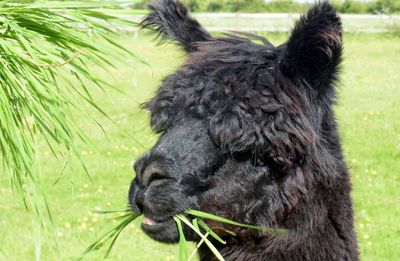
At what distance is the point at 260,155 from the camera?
3.08 metres

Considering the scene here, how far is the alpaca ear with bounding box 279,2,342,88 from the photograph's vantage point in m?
2.97

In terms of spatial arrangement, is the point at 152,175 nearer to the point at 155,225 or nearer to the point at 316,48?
the point at 155,225

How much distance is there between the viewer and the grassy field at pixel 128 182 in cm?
651

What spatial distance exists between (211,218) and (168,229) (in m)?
0.18

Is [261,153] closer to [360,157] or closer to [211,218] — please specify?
[211,218]

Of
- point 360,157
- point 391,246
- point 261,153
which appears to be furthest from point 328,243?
point 360,157

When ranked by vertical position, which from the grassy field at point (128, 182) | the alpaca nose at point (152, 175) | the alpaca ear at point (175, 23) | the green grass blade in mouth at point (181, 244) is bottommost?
the grassy field at point (128, 182)

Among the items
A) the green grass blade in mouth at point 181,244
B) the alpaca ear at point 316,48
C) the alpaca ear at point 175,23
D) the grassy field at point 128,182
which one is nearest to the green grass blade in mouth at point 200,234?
the green grass blade in mouth at point 181,244

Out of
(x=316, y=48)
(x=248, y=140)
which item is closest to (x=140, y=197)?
(x=248, y=140)

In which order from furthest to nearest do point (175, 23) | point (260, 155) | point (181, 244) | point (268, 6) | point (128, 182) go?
1. point (268, 6)
2. point (128, 182)
3. point (175, 23)
4. point (260, 155)
5. point (181, 244)

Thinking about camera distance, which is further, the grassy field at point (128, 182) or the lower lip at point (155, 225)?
the grassy field at point (128, 182)

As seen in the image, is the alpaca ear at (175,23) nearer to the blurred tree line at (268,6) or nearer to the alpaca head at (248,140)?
the alpaca head at (248,140)

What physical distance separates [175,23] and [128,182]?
556 cm

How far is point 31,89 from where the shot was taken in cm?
301
